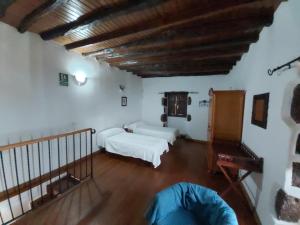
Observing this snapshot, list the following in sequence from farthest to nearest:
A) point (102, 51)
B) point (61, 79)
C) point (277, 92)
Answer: point (102, 51) → point (61, 79) → point (277, 92)

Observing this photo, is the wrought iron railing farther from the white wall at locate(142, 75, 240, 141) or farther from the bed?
the white wall at locate(142, 75, 240, 141)

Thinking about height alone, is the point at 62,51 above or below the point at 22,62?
above

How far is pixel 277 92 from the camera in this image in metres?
1.68

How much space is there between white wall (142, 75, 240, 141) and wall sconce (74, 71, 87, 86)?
330 cm

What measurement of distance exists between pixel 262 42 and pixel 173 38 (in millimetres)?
1341

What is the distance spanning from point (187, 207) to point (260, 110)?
5.57ft

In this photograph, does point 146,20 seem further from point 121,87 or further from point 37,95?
point 121,87

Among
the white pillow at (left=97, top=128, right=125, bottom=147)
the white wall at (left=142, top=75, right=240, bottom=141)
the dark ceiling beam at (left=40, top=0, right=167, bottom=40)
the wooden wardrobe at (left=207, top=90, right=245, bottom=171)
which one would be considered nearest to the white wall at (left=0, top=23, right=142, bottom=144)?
the white pillow at (left=97, top=128, right=125, bottom=147)

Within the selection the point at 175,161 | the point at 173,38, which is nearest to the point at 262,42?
the point at 173,38

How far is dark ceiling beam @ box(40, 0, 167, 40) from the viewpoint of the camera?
5.55 feet

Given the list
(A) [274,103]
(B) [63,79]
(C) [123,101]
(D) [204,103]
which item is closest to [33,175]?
(B) [63,79]

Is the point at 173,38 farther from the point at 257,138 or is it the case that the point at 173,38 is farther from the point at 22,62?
the point at 22,62

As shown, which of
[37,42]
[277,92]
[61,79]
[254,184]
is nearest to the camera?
[277,92]

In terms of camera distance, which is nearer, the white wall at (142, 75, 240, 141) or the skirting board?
the skirting board
